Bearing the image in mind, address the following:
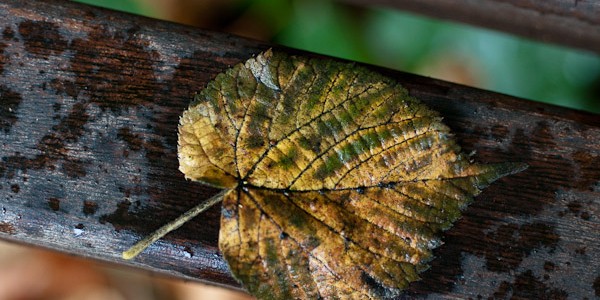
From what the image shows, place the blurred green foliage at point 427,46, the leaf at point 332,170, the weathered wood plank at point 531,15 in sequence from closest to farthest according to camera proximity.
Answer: the leaf at point 332,170
the weathered wood plank at point 531,15
the blurred green foliage at point 427,46

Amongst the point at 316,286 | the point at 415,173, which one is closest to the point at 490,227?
the point at 415,173

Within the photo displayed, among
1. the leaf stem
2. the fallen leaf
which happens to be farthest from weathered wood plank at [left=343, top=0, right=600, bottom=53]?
the leaf stem

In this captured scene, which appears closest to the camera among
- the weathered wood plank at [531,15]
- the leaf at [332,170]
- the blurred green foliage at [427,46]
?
the leaf at [332,170]

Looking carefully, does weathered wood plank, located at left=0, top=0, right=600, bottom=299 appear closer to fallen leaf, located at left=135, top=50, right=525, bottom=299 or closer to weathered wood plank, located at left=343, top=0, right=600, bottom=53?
fallen leaf, located at left=135, top=50, right=525, bottom=299

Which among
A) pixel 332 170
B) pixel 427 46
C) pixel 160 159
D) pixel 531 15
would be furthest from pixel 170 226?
pixel 427 46

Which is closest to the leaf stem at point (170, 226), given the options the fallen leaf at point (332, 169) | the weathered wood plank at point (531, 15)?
the fallen leaf at point (332, 169)

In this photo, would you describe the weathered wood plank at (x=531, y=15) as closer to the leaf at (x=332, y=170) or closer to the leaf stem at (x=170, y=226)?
the leaf at (x=332, y=170)

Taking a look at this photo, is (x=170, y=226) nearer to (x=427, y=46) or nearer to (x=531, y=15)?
(x=531, y=15)
